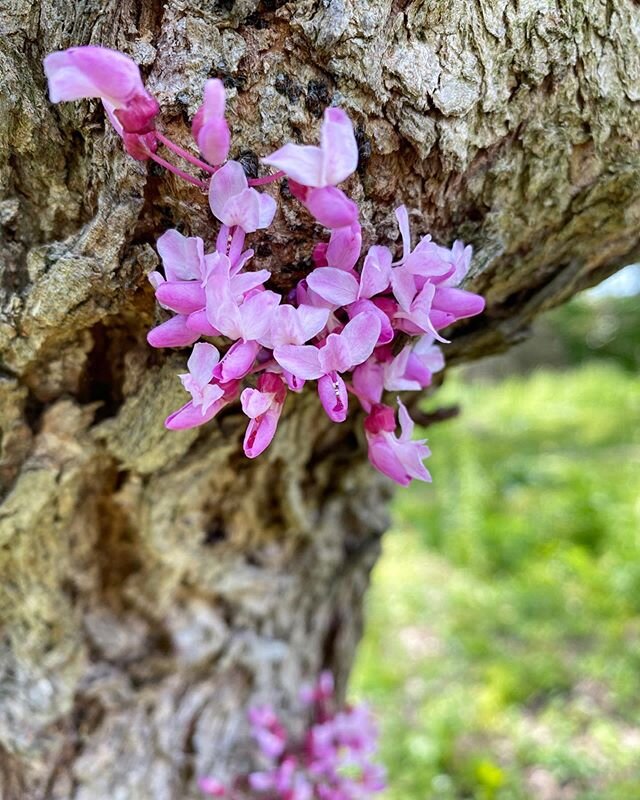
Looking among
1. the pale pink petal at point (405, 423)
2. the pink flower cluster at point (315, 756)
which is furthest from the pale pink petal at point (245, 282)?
the pink flower cluster at point (315, 756)

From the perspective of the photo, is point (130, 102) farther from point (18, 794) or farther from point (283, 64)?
point (18, 794)

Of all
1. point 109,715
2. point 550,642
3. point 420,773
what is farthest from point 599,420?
point 109,715

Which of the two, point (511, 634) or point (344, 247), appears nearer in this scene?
point (344, 247)

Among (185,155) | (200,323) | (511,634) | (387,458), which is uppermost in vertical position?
(185,155)

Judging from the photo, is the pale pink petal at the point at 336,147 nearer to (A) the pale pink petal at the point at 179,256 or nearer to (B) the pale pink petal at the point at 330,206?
(B) the pale pink petal at the point at 330,206

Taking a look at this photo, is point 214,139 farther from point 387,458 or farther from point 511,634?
point 511,634

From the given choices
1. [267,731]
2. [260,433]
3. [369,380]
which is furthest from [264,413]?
[267,731]

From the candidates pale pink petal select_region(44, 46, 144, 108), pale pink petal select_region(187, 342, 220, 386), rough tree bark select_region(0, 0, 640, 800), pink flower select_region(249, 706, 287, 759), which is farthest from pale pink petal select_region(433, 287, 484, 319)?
pink flower select_region(249, 706, 287, 759)
